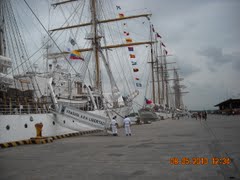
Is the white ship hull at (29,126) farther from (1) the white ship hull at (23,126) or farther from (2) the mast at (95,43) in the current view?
(2) the mast at (95,43)

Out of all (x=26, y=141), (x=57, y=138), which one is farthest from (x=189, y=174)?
(x=57, y=138)

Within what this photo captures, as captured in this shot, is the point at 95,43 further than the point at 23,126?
Yes

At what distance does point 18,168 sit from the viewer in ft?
24.3

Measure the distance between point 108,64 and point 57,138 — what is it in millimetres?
16065

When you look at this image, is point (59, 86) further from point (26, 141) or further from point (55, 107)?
point (26, 141)
